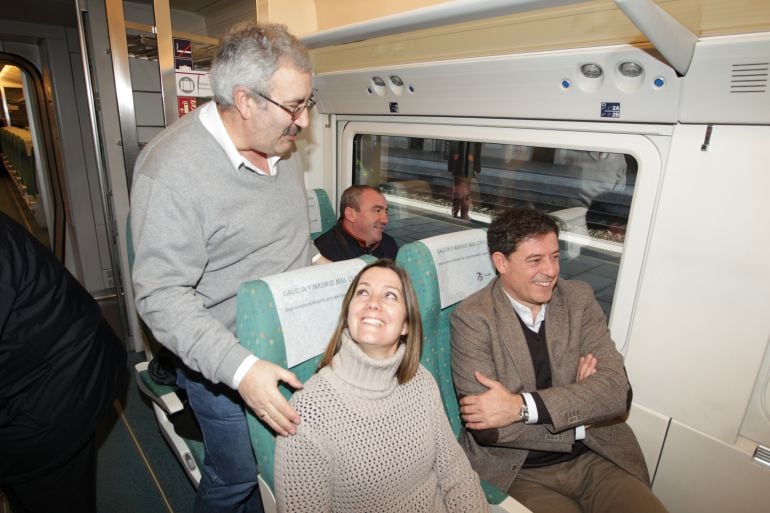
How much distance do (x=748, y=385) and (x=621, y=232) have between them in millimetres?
851

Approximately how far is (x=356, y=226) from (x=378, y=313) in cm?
172

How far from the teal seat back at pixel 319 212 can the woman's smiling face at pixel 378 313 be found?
200 centimetres

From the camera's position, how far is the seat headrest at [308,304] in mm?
1432

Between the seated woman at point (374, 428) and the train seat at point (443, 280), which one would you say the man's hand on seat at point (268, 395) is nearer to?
the seated woman at point (374, 428)

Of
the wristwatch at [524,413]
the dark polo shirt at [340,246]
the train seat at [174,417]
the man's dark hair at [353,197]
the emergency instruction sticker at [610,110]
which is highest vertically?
the emergency instruction sticker at [610,110]

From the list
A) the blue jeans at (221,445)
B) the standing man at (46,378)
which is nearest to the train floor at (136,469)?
the standing man at (46,378)

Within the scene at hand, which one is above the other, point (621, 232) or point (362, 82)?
point (362, 82)

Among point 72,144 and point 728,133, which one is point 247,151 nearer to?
point 728,133

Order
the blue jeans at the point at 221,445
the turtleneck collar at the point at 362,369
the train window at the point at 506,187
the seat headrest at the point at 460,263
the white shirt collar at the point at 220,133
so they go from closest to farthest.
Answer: the turtleneck collar at the point at 362,369 → the white shirt collar at the point at 220,133 → the blue jeans at the point at 221,445 → the seat headrest at the point at 460,263 → the train window at the point at 506,187

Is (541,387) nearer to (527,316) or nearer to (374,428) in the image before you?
(527,316)

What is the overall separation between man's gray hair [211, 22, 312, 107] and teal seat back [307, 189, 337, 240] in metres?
Result: 2.06

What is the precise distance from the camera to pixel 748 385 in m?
1.84

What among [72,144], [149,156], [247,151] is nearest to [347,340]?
[247,151]

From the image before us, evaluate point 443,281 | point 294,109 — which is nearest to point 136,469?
point 443,281
